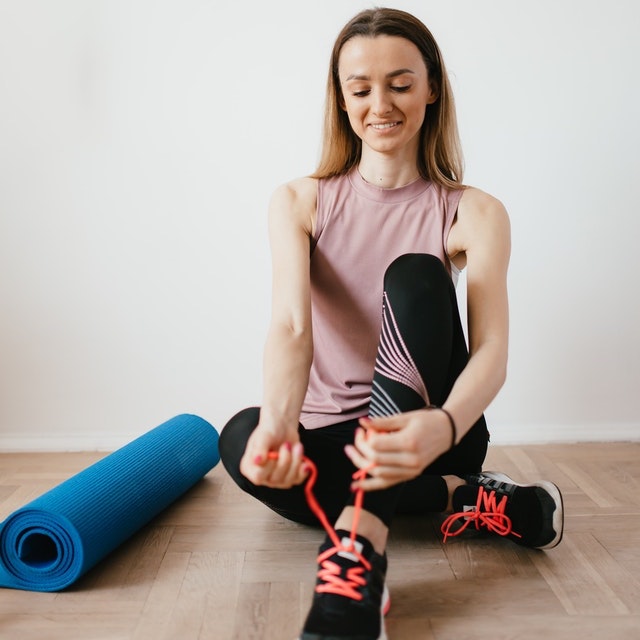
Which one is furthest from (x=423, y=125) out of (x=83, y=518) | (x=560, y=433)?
(x=560, y=433)

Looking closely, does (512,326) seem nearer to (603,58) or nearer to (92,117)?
(603,58)

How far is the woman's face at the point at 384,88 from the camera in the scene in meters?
1.42

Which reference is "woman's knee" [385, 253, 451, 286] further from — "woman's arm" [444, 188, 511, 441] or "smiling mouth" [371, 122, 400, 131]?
"smiling mouth" [371, 122, 400, 131]

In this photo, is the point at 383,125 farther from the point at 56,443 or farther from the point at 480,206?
the point at 56,443

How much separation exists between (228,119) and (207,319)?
57cm

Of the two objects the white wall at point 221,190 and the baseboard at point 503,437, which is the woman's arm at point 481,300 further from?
the baseboard at point 503,437

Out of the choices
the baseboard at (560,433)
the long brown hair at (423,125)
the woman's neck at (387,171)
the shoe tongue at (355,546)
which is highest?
the long brown hair at (423,125)

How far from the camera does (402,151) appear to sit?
157cm

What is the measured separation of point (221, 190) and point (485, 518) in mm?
1178

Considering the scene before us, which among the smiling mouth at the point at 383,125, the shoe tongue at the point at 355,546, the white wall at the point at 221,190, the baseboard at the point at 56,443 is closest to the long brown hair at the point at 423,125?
the smiling mouth at the point at 383,125

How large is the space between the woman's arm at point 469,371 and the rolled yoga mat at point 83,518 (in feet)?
1.73

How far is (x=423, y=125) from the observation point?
62.6 inches

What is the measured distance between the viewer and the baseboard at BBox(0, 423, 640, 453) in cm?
224

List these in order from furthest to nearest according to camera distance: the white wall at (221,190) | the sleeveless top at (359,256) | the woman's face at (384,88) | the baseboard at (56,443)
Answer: the baseboard at (56,443) → the white wall at (221,190) → the sleeveless top at (359,256) → the woman's face at (384,88)
